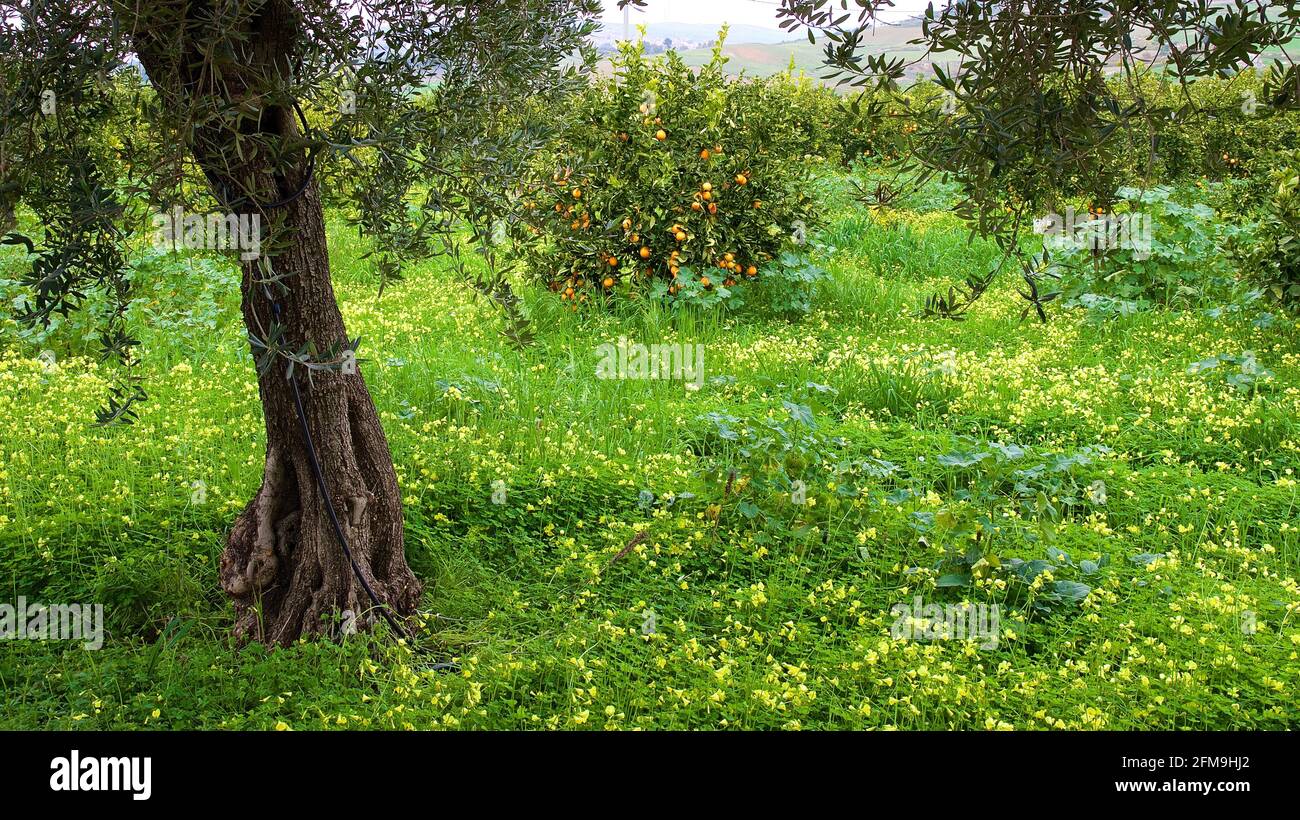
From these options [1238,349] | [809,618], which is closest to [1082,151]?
[809,618]

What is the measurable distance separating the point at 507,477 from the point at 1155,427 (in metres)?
4.27

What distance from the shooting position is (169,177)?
9.50ft

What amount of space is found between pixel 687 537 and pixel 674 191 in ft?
15.7

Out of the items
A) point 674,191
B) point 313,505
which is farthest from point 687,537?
point 674,191

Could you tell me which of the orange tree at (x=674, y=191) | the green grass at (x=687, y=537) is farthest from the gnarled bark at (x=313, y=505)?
the orange tree at (x=674, y=191)

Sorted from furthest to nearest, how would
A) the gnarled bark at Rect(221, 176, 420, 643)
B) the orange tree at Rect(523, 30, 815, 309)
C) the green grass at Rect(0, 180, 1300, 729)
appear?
the orange tree at Rect(523, 30, 815, 309), the gnarled bark at Rect(221, 176, 420, 643), the green grass at Rect(0, 180, 1300, 729)

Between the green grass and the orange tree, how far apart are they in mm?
969

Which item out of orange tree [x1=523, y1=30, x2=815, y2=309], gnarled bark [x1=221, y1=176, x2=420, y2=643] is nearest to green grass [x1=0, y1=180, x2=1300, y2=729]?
gnarled bark [x1=221, y1=176, x2=420, y2=643]

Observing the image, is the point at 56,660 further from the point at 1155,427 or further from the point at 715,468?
the point at 1155,427

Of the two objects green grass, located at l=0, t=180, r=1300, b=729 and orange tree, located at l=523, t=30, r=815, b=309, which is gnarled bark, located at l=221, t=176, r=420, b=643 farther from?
orange tree, located at l=523, t=30, r=815, b=309

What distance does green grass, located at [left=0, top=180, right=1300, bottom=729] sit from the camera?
400cm

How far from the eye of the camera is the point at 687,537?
17.3 feet

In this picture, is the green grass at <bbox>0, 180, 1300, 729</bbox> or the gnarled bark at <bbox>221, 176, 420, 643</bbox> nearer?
the green grass at <bbox>0, 180, 1300, 729</bbox>
